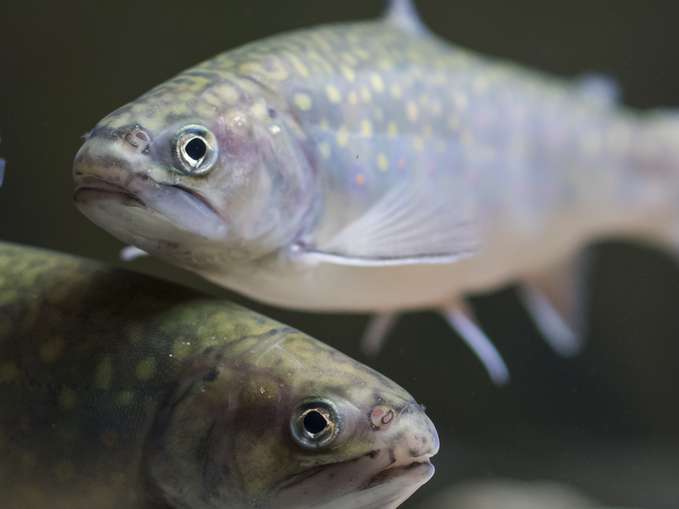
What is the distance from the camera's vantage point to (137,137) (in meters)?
1.74

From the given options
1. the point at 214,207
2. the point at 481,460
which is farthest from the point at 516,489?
the point at 214,207

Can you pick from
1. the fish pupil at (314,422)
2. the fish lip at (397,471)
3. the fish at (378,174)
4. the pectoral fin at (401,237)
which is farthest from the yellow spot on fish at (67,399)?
the pectoral fin at (401,237)

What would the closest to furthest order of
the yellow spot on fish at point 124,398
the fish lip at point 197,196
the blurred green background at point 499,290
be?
the yellow spot on fish at point 124,398 < the fish lip at point 197,196 < the blurred green background at point 499,290

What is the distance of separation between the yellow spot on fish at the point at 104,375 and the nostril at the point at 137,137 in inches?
16.5

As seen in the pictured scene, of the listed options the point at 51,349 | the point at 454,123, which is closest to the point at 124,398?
the point at 51,349

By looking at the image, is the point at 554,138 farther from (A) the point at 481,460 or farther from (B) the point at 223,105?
(B) the point at 223,105

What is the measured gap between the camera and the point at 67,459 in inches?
64.3

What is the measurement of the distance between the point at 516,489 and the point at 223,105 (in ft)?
6.33

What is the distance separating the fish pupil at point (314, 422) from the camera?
4.91 feet

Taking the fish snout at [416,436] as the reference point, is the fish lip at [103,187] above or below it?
above

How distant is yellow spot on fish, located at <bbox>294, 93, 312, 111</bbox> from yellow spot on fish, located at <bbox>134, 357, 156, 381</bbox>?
84 centimetres

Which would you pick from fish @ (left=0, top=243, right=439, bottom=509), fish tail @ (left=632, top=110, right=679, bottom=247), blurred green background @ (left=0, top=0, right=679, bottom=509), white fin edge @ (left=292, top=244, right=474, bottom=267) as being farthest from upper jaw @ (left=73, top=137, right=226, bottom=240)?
fish tail @ (left=632, top=110, right=679, bottom=247)

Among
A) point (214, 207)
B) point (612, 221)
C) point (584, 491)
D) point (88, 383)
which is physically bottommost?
point (584, 491)

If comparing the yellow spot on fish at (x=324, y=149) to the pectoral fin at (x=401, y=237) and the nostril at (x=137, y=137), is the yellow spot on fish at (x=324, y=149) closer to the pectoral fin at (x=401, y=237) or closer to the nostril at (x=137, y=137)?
the pectoral fin at (x=401, y=237)
